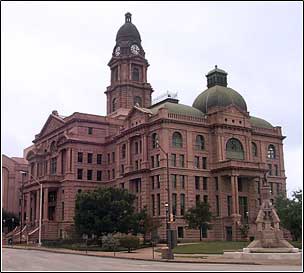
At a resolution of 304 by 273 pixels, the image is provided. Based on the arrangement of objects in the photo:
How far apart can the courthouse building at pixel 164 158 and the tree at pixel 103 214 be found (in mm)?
10293

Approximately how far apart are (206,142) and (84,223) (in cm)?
2556

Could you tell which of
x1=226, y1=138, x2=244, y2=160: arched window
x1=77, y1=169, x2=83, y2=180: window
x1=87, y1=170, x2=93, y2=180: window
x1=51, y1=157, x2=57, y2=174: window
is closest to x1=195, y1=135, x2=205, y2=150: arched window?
x1=226, y1=138, x2=244, y2=160: arched window

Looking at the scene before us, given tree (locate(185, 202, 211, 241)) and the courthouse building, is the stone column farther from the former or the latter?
tree (locate(185, 202, 211, 241))

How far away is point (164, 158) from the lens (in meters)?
73.0

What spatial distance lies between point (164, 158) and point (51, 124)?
1376 inches

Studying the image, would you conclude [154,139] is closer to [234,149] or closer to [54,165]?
[234,149]

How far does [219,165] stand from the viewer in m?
76.7

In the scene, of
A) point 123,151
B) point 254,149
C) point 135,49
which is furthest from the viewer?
point 135,49

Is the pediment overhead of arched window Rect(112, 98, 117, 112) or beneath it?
beneath

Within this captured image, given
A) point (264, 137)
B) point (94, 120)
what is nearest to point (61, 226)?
point (94, 120)

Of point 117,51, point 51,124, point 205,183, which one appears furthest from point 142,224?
point 117,51

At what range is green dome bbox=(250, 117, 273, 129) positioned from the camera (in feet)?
290

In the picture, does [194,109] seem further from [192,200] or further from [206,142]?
[192,200]

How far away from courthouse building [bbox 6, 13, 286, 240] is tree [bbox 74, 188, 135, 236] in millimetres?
10293
